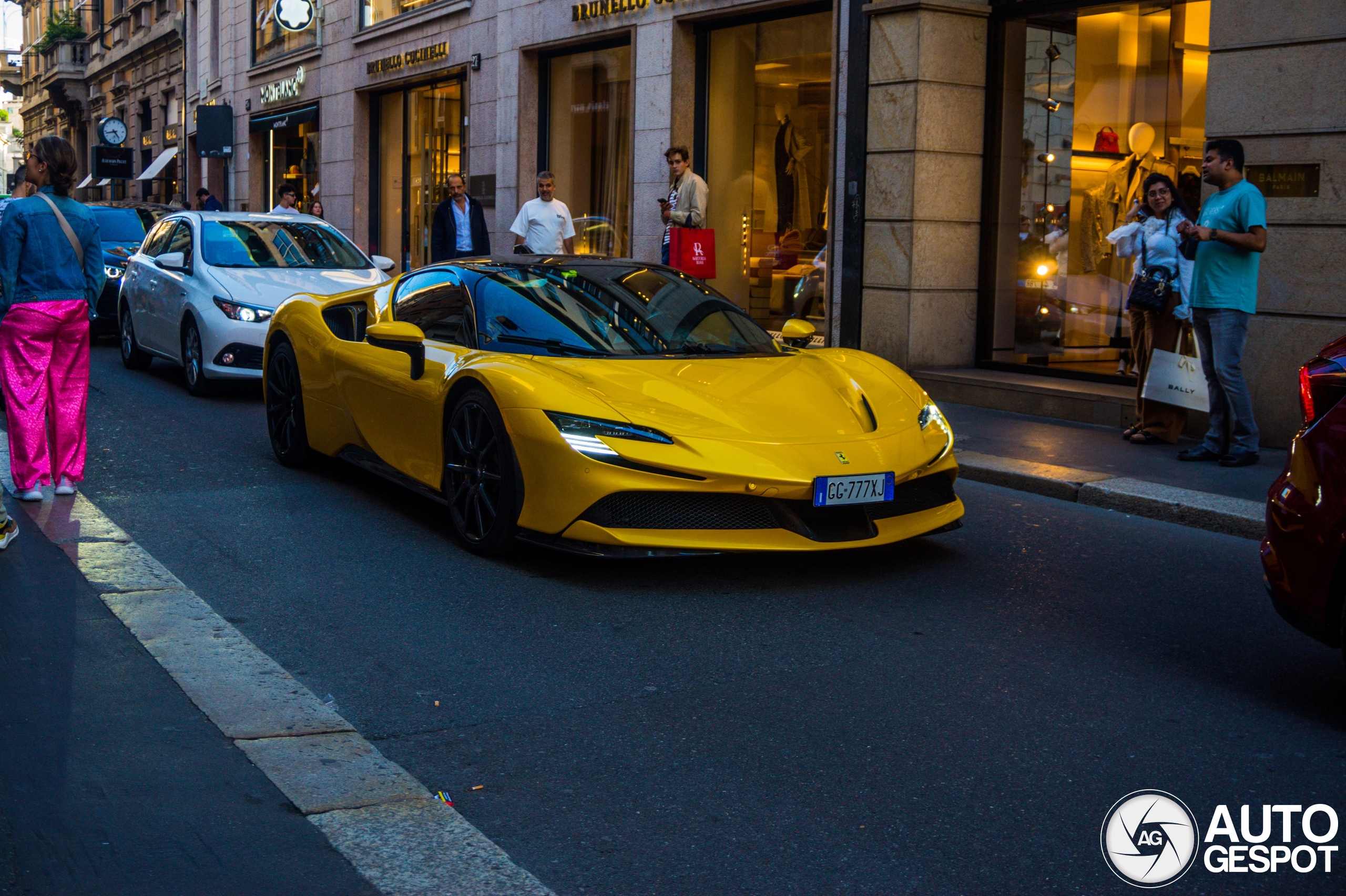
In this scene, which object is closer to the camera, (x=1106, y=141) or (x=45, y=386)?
(x=45, y=386)

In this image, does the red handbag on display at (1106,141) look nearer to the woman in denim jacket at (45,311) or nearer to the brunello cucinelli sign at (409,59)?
the woman in denim jacket at (45,311)

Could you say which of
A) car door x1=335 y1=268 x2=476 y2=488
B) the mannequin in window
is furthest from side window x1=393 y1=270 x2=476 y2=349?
the mannequin in window

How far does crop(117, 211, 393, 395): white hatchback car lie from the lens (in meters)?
11.4

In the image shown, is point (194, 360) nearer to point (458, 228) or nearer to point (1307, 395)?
point (458, 228)

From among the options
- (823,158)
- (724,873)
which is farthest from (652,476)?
(823,158)

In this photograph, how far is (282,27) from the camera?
2750cm

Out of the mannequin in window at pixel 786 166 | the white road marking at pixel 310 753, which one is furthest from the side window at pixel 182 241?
the white road marking at pixel 310 753

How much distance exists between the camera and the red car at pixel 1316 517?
4043 millimetres

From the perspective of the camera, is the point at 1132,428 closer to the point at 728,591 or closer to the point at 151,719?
the point at 728,591

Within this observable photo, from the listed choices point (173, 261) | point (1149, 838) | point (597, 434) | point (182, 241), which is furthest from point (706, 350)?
point (182, 241)

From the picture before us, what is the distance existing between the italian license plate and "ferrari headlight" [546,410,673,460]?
0.62 m

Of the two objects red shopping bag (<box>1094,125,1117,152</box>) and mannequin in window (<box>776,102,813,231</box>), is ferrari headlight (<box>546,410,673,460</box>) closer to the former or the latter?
red shopping bag (<box>1094,125,1117,152</box>)

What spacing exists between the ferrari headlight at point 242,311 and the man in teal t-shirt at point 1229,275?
6954 mm

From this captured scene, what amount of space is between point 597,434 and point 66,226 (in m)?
3.16
